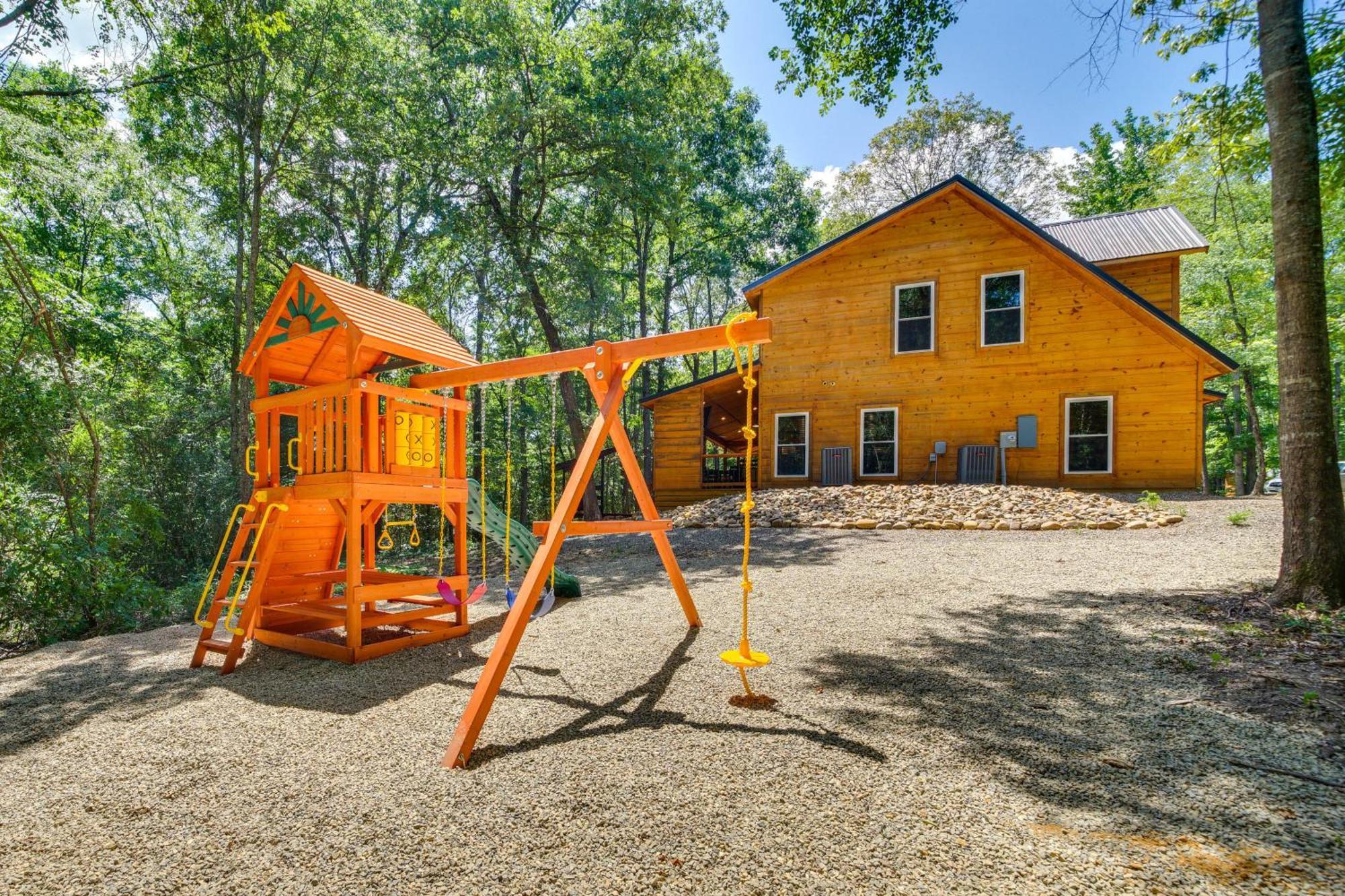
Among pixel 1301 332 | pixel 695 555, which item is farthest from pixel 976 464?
pixel 1301 332

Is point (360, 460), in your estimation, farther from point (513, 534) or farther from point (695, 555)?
point (695, 555)

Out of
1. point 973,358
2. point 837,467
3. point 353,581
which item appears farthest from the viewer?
point 837,467

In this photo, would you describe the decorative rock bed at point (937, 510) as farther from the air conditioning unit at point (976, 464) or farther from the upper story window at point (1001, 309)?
the upper story window at point (1001, 309)

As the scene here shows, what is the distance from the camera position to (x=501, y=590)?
25.4 feet

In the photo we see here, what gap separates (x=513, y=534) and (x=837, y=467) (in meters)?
8.68

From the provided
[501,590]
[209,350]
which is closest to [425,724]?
[501,590]

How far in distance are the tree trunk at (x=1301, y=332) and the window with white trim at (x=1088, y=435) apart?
8.76 m

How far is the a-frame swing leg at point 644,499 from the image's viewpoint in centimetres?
409

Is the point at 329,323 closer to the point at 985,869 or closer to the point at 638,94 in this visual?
the point at 985,869

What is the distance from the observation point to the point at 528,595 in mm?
3311

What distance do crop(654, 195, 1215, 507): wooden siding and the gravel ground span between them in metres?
8.85

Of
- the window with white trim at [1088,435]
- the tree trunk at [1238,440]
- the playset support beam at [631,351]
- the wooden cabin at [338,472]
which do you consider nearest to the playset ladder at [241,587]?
the wooden cabin at [338,472]

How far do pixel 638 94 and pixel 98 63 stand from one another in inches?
431

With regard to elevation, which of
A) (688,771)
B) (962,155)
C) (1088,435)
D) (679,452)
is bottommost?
(688,771)
